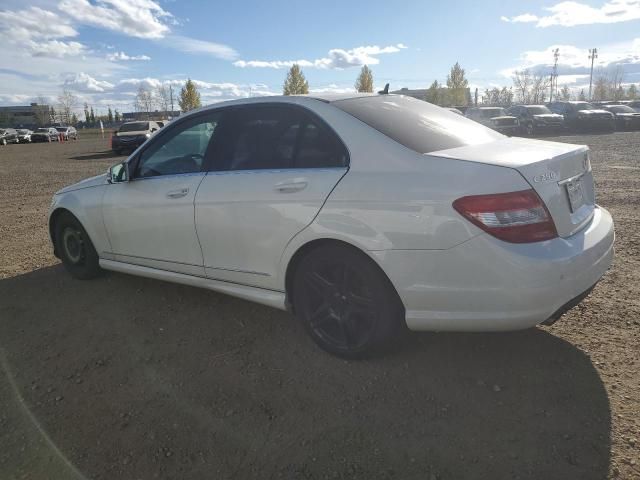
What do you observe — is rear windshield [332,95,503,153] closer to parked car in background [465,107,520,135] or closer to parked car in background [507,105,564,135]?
parked car in background [465,107,520,135]

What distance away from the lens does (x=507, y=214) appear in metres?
2.52

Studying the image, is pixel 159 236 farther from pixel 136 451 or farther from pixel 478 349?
pixel 478 349

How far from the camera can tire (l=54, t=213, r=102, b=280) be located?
15.7 feet

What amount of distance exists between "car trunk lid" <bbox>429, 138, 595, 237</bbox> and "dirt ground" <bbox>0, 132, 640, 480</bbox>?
0.90 metres

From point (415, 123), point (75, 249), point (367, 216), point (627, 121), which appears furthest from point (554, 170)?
point (627, 121)

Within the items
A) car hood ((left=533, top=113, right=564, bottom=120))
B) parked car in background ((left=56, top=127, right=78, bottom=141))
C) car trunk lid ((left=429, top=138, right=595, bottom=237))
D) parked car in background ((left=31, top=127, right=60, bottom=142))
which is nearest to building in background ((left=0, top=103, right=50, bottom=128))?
parked car in background ((left=56, top=127, right=78, bottom=141))

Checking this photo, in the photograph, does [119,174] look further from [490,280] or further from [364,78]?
[364,78]

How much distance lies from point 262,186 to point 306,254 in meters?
0.54

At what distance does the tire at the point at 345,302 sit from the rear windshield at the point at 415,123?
75 cm

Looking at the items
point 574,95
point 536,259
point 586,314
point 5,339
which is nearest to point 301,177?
point 536,259

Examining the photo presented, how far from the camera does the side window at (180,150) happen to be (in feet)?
12.6

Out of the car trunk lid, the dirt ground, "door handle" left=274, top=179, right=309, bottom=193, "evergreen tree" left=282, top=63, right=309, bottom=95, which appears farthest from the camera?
"evergreen tree" left=282, top=63, right=309, bottom=95

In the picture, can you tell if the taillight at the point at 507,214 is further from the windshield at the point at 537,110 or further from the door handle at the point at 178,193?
the windshield at the point at 537,110

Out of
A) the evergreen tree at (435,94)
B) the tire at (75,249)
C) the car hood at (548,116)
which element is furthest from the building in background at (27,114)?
the tire at (75,249)
